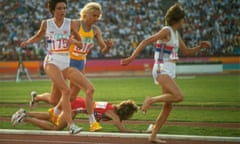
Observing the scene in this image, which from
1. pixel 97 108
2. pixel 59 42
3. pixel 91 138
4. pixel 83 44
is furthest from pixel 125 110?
pixel 59 42

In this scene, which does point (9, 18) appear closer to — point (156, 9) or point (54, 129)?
point (156, 9)

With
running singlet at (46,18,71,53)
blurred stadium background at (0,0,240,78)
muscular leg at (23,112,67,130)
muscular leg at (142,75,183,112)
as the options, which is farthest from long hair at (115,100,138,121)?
blurred stadium background at (0,0,240,78)

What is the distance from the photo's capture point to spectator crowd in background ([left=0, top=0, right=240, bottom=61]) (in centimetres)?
3625

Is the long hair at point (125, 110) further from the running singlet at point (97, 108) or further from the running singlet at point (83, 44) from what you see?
the running singlet at point (83, 44)

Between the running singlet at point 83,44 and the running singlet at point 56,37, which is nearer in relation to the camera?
the running singlet at point 56,37

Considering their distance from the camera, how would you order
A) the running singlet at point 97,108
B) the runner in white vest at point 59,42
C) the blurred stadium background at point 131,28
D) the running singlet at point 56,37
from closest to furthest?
the runner in white vest at point 59,42, the running singlet at point 56,37, the running singlet at point 97,108, the blurred stadium background at point 131,28

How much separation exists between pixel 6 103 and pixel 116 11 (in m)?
22.5

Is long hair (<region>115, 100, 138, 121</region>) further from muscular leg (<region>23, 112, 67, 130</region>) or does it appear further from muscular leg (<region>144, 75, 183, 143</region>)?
muscular leg (<region>144, 75, 183, 143</region>)

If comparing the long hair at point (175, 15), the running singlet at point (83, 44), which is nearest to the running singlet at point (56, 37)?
the running singlet at point (83, 44)

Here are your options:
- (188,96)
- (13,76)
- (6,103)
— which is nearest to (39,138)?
(6,103)

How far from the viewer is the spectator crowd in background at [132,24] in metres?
36.2

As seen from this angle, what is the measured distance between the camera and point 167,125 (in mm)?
12180

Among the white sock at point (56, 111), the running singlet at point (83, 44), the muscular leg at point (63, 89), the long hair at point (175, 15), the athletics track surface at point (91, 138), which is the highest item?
the long hair at point (175, 15)

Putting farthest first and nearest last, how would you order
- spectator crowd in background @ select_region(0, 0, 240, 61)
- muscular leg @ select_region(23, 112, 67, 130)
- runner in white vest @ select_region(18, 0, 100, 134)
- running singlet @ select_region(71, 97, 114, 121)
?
1. spectator crowd in background @ select_region(0, 0, 240, 61)
2. running singlet @ select_region(71, 97, 114, 121)
3. muscular leg @ select_region(23, 112, 67, 130)
4. runner in white vest @ select_region(18, 0, 100, 134)
